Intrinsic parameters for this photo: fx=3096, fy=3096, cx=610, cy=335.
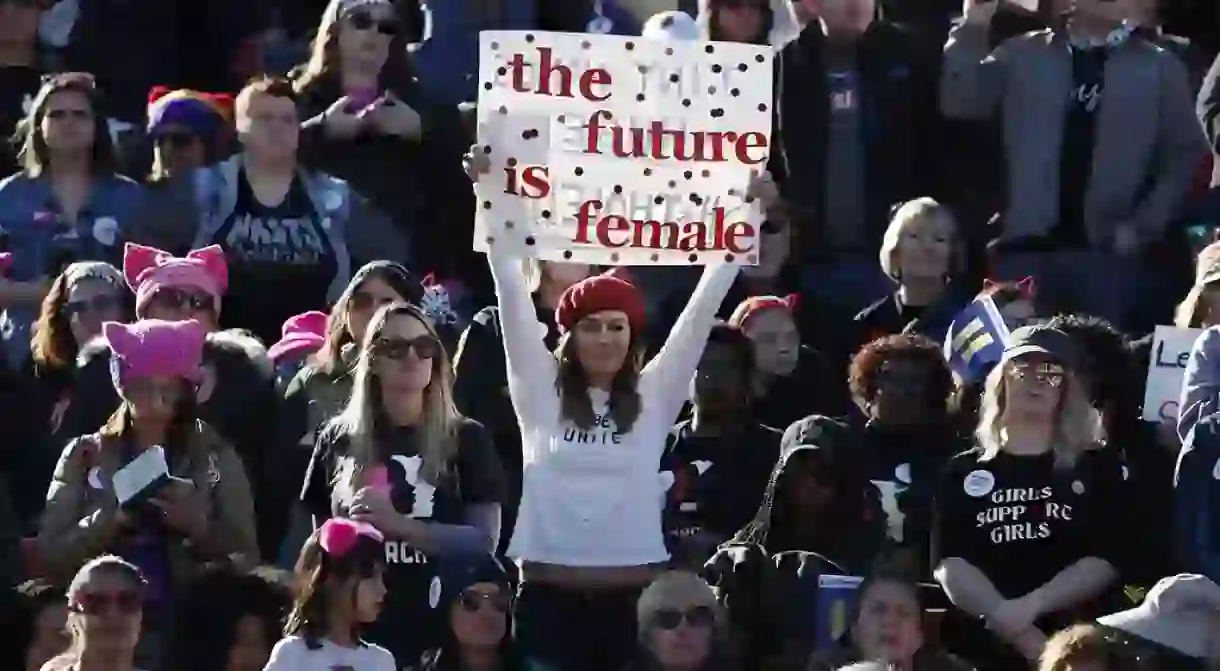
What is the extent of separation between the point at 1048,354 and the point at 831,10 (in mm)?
2645

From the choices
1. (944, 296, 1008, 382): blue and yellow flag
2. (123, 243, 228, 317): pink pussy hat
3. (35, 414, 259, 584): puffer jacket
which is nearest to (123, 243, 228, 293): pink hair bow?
(123, 243, 228, 317): pink pussy hat

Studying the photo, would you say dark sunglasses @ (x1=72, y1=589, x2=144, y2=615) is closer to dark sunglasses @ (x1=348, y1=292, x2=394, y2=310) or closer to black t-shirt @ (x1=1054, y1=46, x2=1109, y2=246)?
dark sunglasses @ (x1=348, y1=292, x2=394, y2=310)

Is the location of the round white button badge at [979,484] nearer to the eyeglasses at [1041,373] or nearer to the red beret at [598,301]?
the eyeglasses at [1041,373]

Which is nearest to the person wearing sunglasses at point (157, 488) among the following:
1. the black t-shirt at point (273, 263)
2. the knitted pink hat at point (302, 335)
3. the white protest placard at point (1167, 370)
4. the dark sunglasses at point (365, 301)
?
the dark sunglasses at point (365, 301)

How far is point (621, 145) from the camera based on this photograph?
31.3 feet

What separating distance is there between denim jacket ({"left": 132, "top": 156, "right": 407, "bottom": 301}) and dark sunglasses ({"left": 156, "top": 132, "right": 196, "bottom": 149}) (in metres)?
0.20

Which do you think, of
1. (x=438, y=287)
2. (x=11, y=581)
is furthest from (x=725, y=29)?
(x=11, y=581)

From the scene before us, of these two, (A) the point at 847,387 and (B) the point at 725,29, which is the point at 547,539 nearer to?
(A) the point at 847,387

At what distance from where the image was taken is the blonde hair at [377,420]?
29.1ft

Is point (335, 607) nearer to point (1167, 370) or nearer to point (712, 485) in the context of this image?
point (712, 485)

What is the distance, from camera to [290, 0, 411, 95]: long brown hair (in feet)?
37.4

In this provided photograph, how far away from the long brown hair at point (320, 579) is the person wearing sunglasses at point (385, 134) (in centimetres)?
284

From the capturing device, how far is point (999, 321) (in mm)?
9789

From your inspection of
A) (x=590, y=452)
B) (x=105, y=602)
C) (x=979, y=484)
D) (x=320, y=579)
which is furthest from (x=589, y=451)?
(x=105, y=602)
